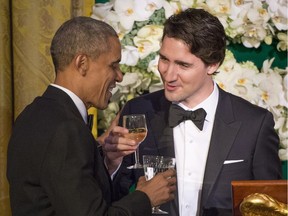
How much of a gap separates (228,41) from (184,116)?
77 centimetres

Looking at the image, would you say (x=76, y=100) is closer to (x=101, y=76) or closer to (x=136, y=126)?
(x=101, y=76)

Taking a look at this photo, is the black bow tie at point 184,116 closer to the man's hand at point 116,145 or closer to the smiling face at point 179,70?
the smiling face at point 179,70

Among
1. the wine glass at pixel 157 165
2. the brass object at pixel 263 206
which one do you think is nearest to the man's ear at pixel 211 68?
the wine glass at pixel 157 165

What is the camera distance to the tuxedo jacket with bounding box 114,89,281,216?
7.92 ft

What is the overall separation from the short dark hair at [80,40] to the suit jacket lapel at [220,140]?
0.73 metres

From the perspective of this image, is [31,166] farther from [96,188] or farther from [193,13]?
[193,13]

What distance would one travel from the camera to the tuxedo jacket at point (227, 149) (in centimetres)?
241

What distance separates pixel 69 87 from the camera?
1912 millimetres

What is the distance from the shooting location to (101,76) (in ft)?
6.39

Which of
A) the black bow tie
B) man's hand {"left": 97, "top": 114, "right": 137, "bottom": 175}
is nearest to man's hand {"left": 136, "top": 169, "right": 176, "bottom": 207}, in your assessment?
man's hand {"left": 97, "top": 114, "right": 137, "bottom": 175}

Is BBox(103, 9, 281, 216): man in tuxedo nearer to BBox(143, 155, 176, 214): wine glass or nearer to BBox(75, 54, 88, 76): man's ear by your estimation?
BBox(143, 155, 176, 214): wine glass

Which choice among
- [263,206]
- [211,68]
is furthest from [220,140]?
[263,206]

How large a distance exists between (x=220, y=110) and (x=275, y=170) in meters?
0.33

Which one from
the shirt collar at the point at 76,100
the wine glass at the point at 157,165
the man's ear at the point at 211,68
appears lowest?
the wine glass at the point at 157,165
